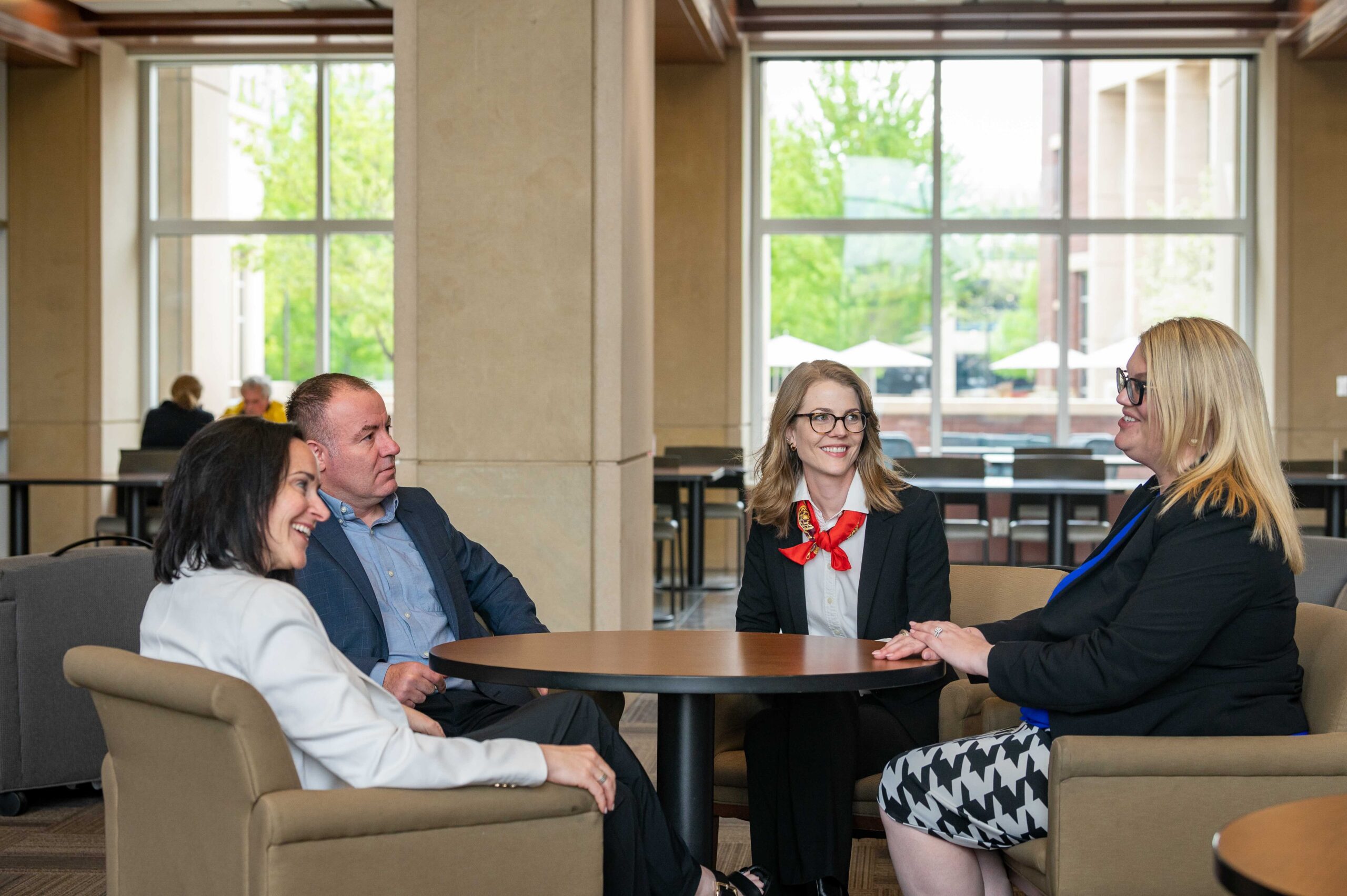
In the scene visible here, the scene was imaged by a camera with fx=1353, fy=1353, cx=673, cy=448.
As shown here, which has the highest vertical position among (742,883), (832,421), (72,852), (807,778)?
(832,421)

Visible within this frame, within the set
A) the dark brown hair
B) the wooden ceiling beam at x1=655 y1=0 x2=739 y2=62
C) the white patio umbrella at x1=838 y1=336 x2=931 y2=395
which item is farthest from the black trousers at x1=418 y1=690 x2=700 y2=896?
the white patio umbrella at x1=838 y1=336 x2=931 y2=395

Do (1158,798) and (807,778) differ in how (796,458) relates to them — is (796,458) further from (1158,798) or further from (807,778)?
(1158,798)

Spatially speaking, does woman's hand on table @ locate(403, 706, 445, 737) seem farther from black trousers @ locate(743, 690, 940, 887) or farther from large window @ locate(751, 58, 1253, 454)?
large window @ locate(751, 58, 1253, 454)

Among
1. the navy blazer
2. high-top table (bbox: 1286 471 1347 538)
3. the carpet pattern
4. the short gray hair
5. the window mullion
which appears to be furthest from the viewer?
the window mullion

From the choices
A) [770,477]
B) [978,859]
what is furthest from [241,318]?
[978,859]

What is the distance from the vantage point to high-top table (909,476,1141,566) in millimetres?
7418

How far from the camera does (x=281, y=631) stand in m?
1.88

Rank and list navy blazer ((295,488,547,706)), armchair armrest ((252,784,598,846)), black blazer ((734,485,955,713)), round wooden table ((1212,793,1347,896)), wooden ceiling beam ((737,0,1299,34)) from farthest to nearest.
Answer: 1. wooden ceiling beam ((737,0,1299,34))
2. black blazer ((734,485,955,713))
3. navy blazer ((295,488,547,706))
4. armchair armrest ((252,784,598,846))
5. round wooden table ((1212,793,1347,896))

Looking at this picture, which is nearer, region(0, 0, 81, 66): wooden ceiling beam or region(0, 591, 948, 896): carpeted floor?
region(0, 591, 948, 896): carpeted floor

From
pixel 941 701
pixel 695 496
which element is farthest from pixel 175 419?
pixel 941 701

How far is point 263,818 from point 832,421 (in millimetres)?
1717

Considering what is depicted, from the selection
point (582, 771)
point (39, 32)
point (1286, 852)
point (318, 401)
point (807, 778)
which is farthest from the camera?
point (39, 32)

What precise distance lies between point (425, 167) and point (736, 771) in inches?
110

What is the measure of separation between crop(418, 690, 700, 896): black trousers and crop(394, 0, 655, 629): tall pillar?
7.71 ft
